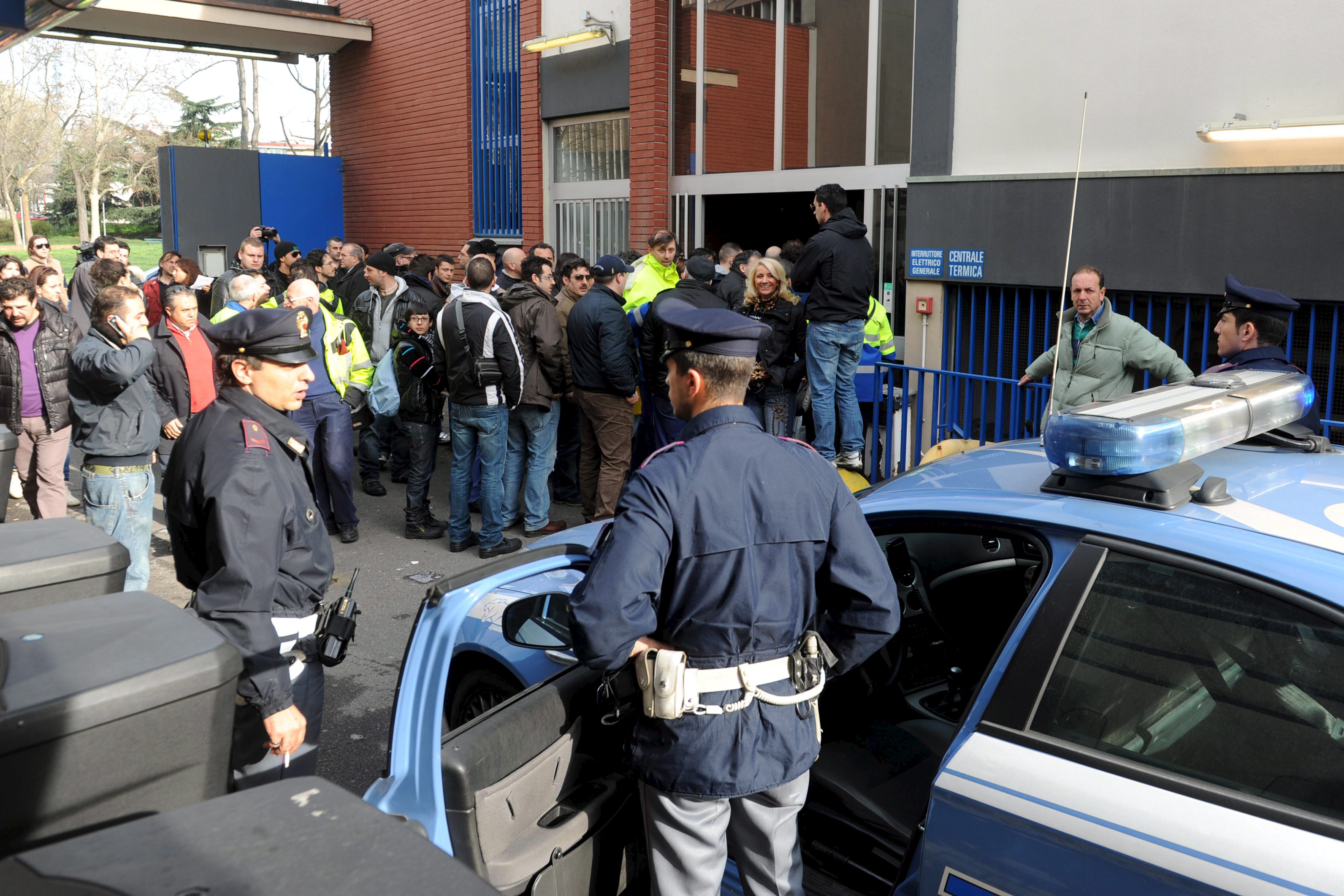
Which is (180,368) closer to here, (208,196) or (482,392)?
(482,392)

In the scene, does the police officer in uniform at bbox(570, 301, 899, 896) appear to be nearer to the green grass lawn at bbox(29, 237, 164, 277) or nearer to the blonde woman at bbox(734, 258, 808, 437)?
the blonde woman at bbox(734, 258, 808, 437)

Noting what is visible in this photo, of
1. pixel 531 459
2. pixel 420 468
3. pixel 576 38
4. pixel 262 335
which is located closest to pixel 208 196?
pixel 576 38

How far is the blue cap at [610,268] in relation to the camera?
776cm

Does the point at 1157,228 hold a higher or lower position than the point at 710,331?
higher

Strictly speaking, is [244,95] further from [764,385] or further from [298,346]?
[298,346]

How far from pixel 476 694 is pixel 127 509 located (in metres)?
2.90

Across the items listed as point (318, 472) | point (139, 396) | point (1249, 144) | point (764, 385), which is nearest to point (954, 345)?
point (764, 385)

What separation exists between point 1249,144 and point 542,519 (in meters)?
5.35

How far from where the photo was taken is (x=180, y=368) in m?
6.55

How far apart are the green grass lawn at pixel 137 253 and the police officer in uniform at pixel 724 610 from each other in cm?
3390

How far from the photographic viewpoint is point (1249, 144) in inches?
269

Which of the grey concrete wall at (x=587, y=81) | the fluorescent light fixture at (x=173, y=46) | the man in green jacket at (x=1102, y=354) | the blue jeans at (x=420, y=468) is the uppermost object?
the fluorescent light fixture at (x=173, y=46)

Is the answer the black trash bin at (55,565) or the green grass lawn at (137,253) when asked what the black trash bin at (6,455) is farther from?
the green grass lawn at (137,253)

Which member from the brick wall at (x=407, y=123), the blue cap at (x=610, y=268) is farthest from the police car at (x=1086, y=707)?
the brick wall at (x=407, y=123)
